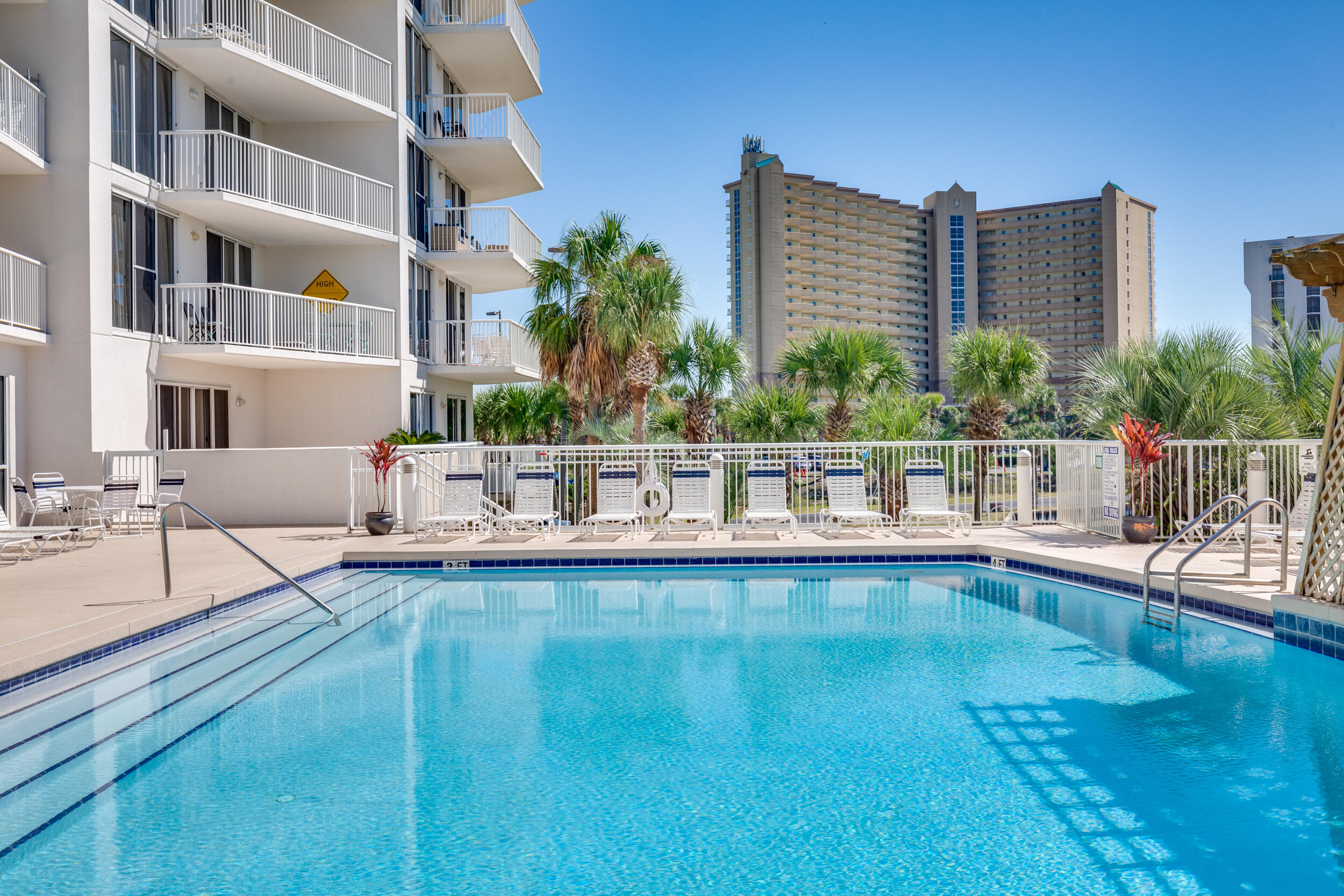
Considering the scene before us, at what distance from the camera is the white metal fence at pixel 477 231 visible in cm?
1994

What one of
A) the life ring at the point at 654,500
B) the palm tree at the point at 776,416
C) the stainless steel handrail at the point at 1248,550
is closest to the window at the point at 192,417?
the life ring at the point at 654,500

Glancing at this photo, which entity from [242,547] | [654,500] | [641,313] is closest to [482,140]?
[641,313]

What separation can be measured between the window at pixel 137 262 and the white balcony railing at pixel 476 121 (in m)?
7.05

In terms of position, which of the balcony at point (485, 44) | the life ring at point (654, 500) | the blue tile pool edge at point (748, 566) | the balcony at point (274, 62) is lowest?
the blue tile pool edge at point (748, 566)

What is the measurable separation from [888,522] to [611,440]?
990 centimetres

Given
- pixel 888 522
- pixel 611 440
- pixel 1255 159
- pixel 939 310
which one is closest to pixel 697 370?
pixel 611 440

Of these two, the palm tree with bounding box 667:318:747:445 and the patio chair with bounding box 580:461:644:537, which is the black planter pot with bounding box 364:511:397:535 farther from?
the palm tree with bounding box 667:318:747:445

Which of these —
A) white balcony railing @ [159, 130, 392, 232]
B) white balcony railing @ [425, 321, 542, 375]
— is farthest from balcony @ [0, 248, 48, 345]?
white balcony railing @ [425, 321, 542, 375]

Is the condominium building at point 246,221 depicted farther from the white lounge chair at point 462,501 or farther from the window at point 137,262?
the white lounge chair at point 462,501

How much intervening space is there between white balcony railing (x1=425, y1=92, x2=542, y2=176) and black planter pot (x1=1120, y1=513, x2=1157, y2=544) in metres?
15.6

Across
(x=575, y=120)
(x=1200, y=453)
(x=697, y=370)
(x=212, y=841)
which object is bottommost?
(x=212, y=841)

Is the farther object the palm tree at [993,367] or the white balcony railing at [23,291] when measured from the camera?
the palm tree at [993,367]

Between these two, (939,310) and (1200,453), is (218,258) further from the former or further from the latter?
(939,310)

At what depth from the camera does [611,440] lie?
21.3 metres
